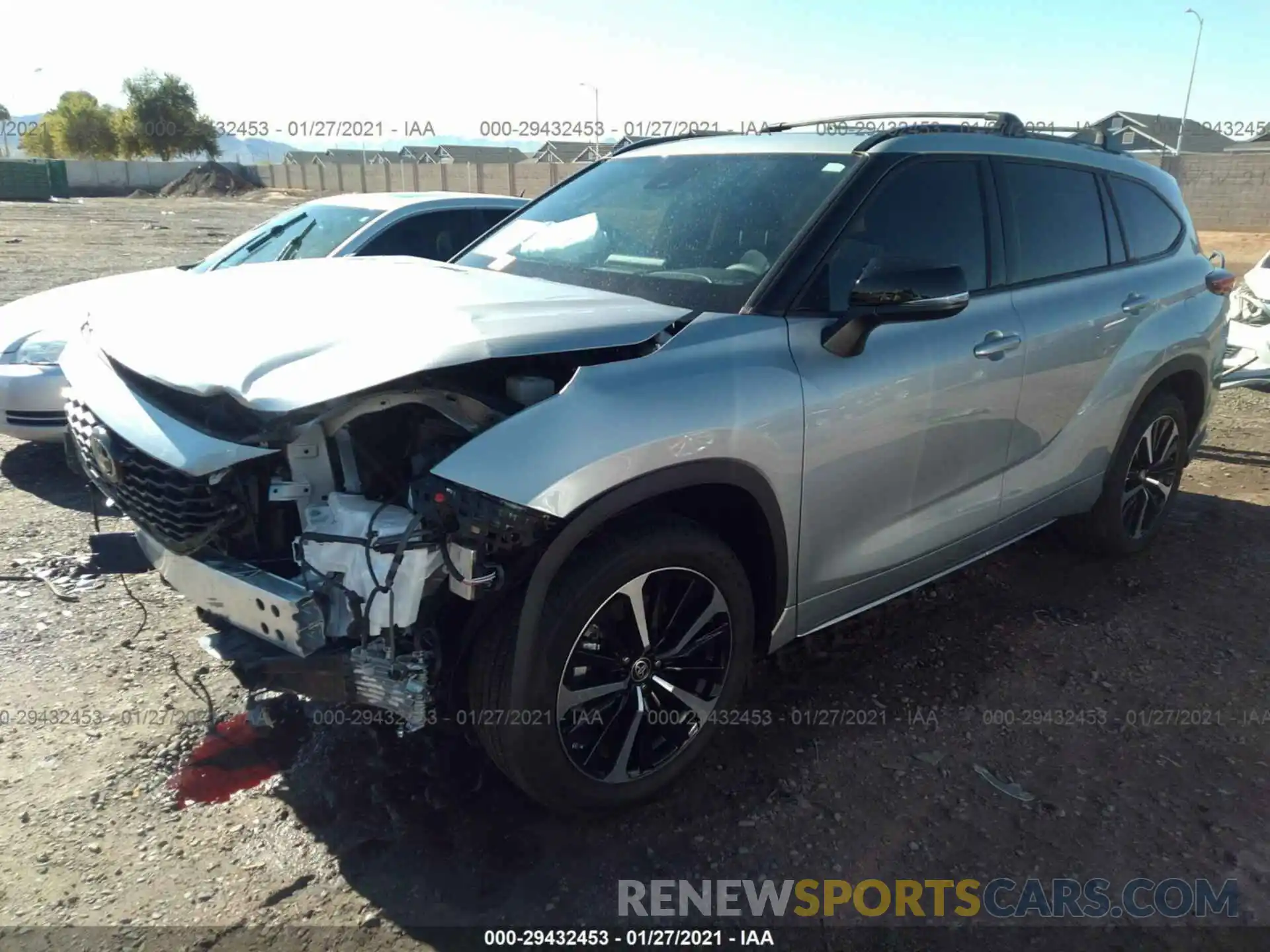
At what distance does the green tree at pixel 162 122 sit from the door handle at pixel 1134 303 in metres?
88.4

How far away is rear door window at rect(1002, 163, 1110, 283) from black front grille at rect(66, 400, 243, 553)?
2900 mm

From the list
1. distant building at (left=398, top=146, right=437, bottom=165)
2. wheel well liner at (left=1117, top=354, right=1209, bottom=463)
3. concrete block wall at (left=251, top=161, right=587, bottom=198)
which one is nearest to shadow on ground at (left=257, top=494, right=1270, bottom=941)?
wheel well liner at (left=1117, top=354, right=1209, bottom=463)

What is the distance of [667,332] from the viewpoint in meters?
2.67

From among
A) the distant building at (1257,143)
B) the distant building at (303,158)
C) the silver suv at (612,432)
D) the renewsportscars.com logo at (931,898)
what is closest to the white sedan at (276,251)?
the silver suv at (612,432)

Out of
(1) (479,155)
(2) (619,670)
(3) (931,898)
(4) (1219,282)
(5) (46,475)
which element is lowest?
(3) (931,898)

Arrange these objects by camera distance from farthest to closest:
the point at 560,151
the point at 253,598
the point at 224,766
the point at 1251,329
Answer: the point at 560,151 → the point at 1251,329 → the point at 224,766 → the point at 253,598

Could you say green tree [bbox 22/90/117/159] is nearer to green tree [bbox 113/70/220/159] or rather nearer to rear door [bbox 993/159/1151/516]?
green tree [bbox 113/70/220/159]

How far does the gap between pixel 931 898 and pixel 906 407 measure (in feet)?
4.77

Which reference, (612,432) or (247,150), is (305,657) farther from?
(247,150)

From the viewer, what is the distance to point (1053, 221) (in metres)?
3.80

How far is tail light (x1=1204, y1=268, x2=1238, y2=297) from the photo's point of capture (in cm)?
456

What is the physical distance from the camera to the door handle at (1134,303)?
399 cm

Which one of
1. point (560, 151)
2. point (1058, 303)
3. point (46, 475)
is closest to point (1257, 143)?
point (560, 151)

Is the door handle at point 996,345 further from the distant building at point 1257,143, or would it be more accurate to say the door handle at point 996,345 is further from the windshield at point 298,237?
the distant building at point 1257,143
